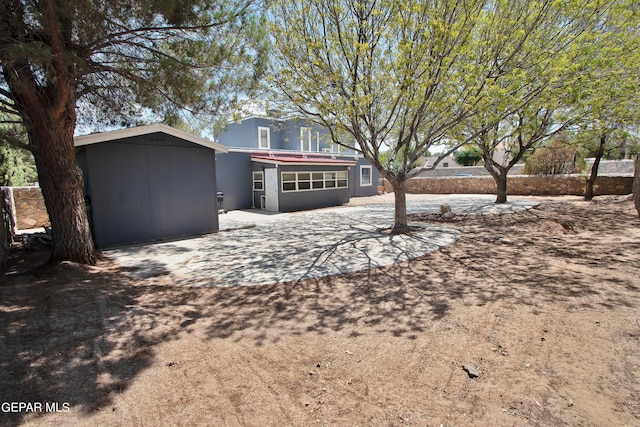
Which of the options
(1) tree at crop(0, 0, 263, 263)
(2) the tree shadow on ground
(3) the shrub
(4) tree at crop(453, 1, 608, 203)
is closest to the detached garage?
(1) tree at crop(0, 0, 263, 263)

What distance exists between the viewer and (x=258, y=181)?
15.4 metres

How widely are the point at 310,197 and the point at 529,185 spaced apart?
13.8 m

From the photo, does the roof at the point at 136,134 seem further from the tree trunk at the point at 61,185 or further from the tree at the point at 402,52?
the tree at the point at 402,52

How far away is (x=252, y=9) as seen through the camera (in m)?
5.80

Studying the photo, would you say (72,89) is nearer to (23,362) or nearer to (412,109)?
(23,362)

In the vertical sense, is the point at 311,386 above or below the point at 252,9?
below

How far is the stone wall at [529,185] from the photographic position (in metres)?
16.3

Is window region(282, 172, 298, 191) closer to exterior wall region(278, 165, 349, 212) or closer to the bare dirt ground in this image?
exterior wall region(278, 165, 349, 212)

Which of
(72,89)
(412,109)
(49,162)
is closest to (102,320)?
(49,162)

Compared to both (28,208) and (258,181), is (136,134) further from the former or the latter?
(258,181)

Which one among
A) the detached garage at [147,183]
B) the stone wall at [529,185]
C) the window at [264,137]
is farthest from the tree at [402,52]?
the stone wall at [529,185]

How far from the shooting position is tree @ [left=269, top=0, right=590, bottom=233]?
6.64 m

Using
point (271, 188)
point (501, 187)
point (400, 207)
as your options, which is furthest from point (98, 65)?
point (501, 187)

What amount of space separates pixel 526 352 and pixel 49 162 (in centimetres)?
747
